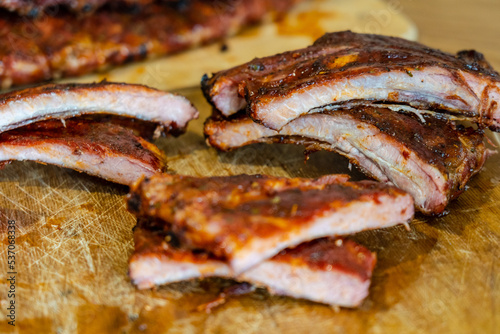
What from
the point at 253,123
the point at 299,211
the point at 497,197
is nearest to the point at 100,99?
the point at 253,123

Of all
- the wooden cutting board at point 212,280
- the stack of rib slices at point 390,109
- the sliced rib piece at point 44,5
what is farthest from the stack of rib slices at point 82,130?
the sliced rib piece at point 44,5

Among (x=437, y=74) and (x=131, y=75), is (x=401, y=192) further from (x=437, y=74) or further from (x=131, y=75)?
(x=131, y=75)

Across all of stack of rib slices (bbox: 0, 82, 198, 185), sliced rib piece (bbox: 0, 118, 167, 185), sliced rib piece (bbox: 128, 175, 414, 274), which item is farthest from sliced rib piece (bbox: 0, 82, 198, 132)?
sliced rib piece (bbox: 128, 175, 414, 274)

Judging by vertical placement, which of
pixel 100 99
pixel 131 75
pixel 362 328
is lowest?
pixel 362 328

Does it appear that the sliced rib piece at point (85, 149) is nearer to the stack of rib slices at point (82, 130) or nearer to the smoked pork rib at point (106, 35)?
the stack of rib slices at point (82, 130)

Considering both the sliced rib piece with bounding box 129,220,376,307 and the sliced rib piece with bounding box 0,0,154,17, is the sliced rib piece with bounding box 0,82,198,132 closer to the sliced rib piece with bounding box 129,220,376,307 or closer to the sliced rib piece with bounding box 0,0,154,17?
the sliced rib piece with bounding box 129,220,376,307

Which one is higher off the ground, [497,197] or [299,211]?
[299,211]
